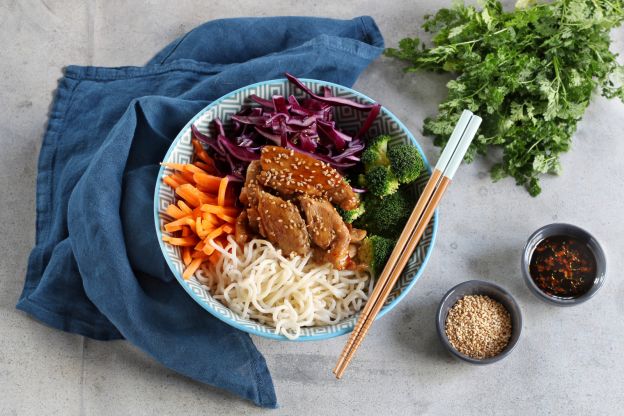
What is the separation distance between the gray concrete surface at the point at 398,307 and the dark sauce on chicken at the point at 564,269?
0.16 m

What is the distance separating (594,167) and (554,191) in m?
0.33

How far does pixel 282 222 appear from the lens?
3830 millimetres

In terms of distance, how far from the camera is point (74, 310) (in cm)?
429

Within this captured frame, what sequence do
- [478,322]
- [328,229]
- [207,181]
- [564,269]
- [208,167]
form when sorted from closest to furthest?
1. [328,229]
2. [207,181]
3. [208,167]
4. [478,322]
5. [564,269]

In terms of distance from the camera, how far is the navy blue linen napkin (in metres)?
4.07

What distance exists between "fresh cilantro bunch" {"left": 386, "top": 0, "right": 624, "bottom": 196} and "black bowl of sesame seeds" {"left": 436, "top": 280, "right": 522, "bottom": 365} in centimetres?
76

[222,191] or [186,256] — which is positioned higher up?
[222,191]

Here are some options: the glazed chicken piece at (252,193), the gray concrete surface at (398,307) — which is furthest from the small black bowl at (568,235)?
the glazed chicken piece at (252,193)

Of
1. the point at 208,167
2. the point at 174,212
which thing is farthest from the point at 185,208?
the point at 208,167

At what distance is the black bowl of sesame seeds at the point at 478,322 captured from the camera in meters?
4.25

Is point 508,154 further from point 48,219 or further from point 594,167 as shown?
point 48,219

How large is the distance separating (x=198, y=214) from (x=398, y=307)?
Answer: 4.84 ft

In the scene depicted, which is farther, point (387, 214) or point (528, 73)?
point (528, 73)

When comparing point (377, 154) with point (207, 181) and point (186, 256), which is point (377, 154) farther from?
point (186, 256)
